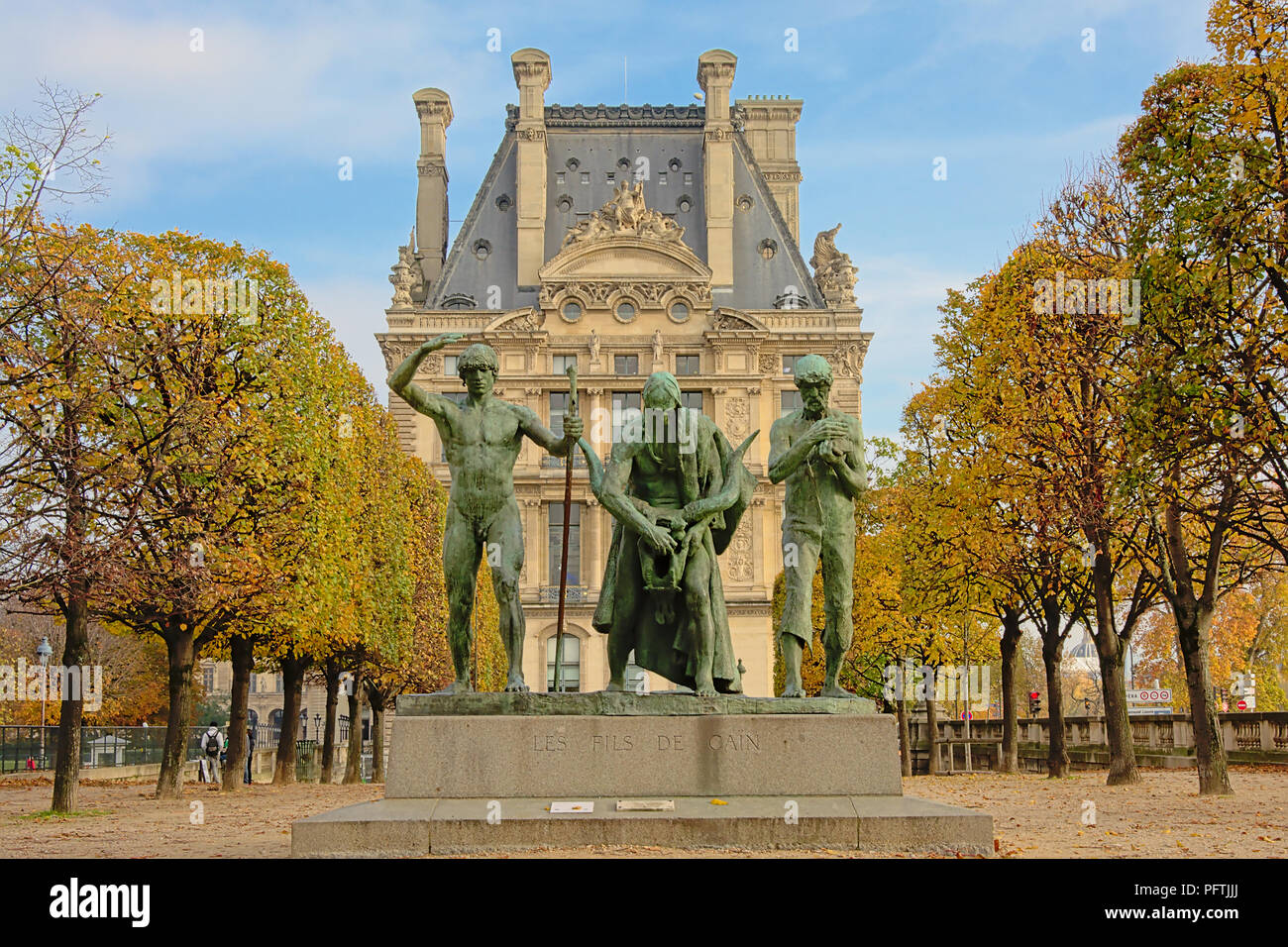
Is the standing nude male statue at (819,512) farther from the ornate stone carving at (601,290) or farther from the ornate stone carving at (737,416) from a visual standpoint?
the ornate stone carving at (601,290)

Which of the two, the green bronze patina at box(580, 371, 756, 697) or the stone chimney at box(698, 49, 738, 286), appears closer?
the green bronze patina at box(580, 371, 756, 697)

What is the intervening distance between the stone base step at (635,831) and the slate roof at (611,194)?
66532mm

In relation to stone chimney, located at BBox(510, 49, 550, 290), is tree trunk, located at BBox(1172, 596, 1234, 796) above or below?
below

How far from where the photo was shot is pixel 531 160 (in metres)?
77.7

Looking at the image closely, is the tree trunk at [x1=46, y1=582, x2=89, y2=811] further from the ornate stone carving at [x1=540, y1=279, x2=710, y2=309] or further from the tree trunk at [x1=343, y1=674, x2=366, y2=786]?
the ornate stone carving at [x1=540, y1=279, x2=710, y2=309]

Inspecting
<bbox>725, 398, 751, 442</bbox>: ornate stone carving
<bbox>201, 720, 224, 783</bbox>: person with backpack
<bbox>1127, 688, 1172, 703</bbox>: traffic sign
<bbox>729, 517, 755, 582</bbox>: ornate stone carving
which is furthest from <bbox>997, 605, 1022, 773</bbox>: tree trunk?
<bbox>1127, 688, 1172, 703</bbox>: traffic sign

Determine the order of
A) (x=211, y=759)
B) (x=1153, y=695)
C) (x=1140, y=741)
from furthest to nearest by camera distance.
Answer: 1. (x=1153, y=695)
2. (x=211, y=759)
3. (x=1140, y=741)

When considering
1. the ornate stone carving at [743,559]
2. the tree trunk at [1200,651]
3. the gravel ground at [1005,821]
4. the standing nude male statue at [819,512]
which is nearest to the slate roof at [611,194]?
the ornate stone carving at [743,559]

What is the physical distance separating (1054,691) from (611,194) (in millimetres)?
50536

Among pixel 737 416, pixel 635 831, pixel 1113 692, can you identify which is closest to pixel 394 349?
pixel 737 416

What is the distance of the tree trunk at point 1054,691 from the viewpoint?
32.8 m

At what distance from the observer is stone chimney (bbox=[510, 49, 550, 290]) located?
252 feet

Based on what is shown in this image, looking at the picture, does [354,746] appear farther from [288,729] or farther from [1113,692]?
[1113,692]

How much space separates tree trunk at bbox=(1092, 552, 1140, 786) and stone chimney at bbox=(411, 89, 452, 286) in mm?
59288
